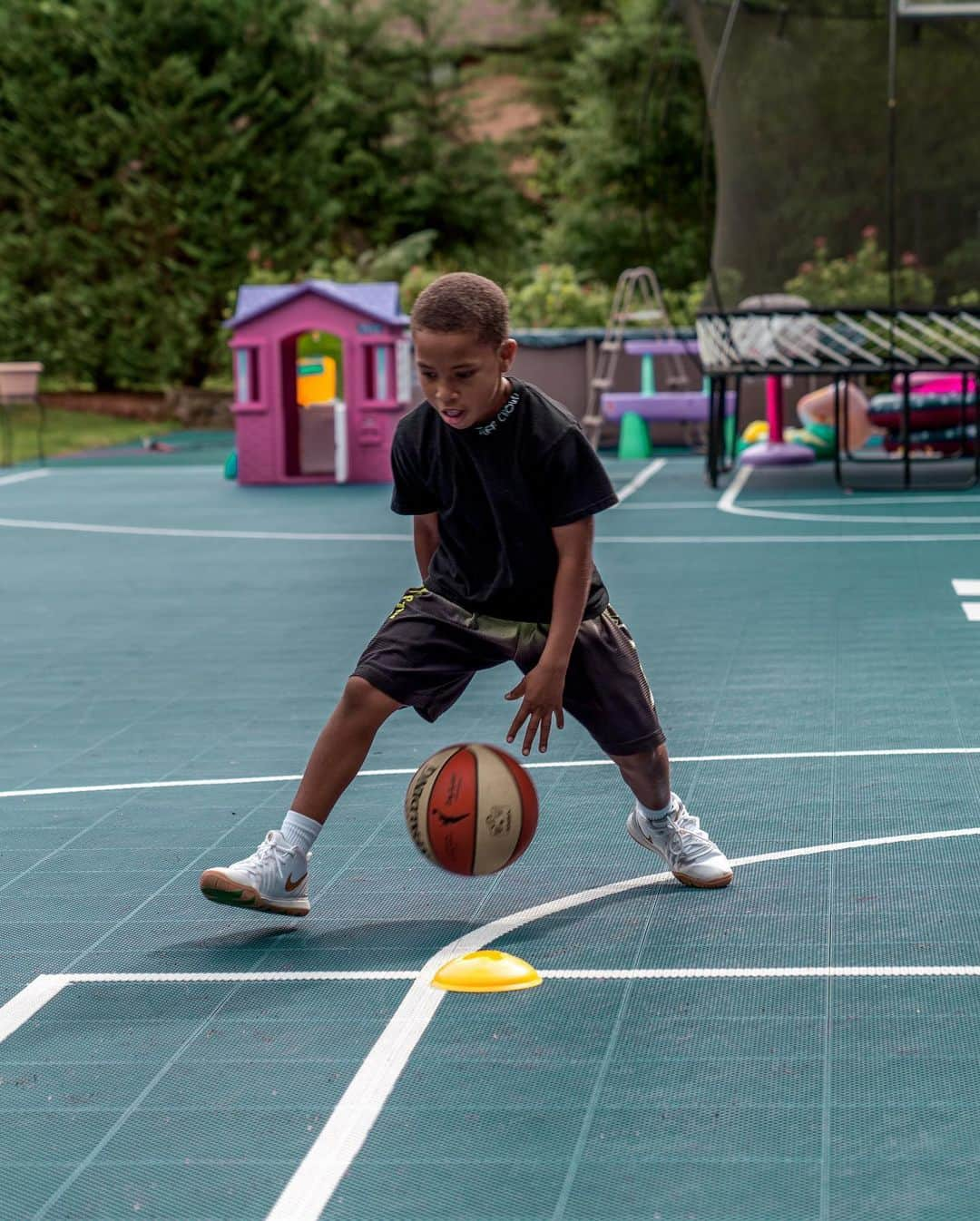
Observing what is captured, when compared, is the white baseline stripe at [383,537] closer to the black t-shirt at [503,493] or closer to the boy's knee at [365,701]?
the black t-shirt at [503,493]

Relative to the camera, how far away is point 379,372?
17.4 metres

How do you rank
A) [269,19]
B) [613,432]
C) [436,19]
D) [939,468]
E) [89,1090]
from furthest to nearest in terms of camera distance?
[436,19] < [269,19] < [613,432] < [939,468] < [89,1090]

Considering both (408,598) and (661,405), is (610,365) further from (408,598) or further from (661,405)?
(408,598)

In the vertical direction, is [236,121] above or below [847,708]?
above

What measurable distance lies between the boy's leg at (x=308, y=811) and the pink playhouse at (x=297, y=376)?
42.8 ft

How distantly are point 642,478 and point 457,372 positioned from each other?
1333cm

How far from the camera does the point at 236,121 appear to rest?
28594mm

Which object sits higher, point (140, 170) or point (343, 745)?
point (140, 170)

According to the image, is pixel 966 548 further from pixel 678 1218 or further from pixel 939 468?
pixel 678 1218

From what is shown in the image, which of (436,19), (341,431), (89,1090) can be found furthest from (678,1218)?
(436,19)

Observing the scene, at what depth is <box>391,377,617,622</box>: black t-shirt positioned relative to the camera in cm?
414

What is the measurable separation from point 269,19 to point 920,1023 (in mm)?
25427

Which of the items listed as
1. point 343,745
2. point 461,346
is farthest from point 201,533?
point 461,346

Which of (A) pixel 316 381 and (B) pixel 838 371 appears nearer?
(B) pixel 838 371
